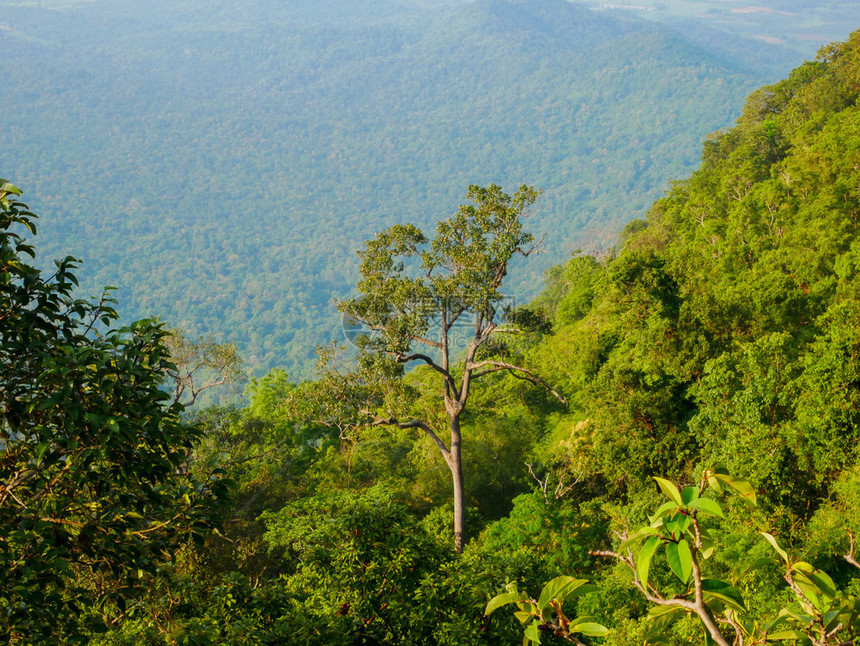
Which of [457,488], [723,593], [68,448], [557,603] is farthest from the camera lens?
[457,488]

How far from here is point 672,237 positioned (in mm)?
37281

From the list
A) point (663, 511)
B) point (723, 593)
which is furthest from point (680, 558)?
point (723, 593)

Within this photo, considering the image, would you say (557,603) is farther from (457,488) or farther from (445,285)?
(457,488)

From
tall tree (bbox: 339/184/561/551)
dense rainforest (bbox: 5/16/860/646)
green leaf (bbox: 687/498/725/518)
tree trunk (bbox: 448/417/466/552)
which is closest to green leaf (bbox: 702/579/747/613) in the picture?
dense rainforest (bbox: 5/16/860/646)

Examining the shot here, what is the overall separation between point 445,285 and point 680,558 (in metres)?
13.3

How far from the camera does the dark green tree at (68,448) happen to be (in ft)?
12.9

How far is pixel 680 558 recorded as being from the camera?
1.88 meters

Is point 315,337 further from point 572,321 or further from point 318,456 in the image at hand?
point 318,456

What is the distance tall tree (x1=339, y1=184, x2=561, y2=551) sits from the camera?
15039mm

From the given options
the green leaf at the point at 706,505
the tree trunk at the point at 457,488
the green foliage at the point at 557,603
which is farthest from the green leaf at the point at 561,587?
the tree trunk at the point at 457,488

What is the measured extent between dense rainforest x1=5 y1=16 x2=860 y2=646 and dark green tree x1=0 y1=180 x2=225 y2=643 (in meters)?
0.02

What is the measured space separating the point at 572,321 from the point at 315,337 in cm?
9509

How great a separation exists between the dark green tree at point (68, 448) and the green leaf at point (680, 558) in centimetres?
321

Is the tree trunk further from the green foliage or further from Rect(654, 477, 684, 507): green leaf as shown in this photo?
Rect(654, 477, 684, 507): green leaf
